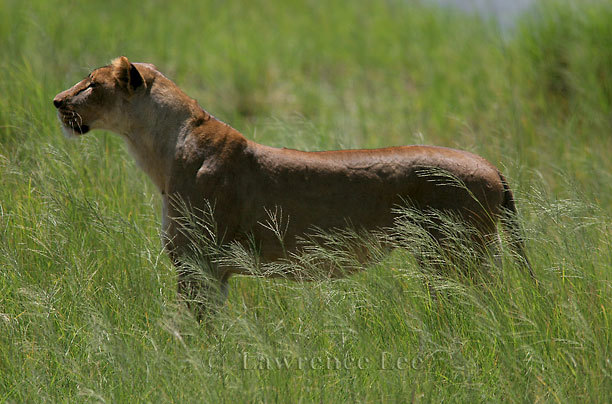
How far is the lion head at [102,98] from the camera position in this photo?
446cm

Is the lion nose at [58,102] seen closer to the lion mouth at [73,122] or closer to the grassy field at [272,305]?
the lion mouth at [73,122]

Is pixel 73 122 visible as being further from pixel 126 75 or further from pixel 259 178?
pixel 259 178

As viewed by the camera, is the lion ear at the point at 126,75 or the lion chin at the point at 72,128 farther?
the lion chin at the point at 72,128

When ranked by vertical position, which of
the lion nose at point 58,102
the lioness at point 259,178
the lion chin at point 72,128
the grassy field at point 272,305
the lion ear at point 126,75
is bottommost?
the grassy field at point 272,305

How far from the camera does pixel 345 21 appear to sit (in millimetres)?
12359

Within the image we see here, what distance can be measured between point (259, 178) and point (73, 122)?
1061 millimetres

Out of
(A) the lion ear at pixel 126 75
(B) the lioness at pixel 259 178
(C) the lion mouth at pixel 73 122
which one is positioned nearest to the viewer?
(B) the lioness at pixel 259 178

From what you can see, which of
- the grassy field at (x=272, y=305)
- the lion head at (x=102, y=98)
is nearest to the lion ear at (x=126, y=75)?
the lion head at (x=102, y=98)

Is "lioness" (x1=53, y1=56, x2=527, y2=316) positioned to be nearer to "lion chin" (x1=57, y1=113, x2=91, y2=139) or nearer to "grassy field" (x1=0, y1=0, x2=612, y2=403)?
"lion chin" (x1=57, y1=113, x2=91, y2=139)

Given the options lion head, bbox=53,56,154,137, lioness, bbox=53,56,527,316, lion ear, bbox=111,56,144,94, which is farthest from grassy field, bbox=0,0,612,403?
lion ear, bbox=111,56,144,94

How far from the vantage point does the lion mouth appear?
14.8 ft

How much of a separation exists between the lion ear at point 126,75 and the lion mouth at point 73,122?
0.30m

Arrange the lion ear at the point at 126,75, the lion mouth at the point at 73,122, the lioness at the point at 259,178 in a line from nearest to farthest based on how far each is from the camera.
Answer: the lioness at the point at 259,178 → the lion ear at the point at 126,75 → the lion mouth at the point at 73,122

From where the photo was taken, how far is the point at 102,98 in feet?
14.7
